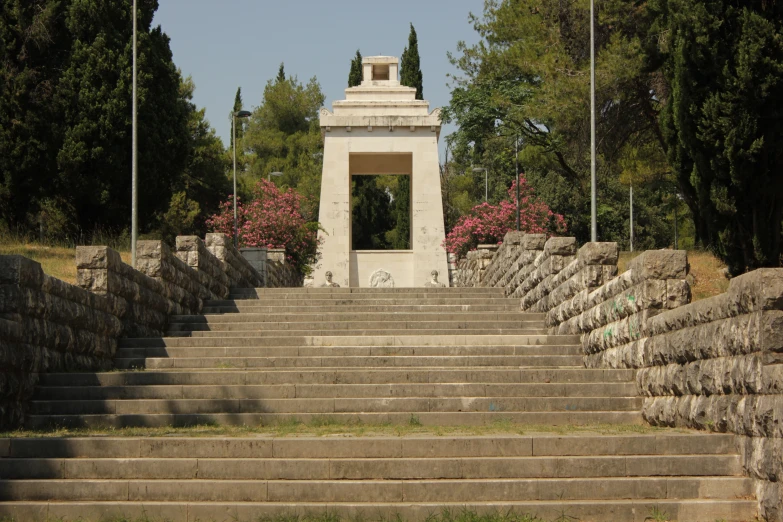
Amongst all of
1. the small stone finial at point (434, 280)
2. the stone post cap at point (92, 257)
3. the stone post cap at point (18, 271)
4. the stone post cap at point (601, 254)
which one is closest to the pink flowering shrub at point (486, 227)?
the small stone finial at point (434, 280)

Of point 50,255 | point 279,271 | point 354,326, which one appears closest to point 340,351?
point 354,326

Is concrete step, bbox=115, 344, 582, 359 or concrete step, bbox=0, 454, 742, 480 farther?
concrete step, bbox=115, 344, 582, 359

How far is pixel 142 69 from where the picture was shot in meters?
26.6

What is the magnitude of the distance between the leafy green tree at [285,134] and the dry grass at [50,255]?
106 feet

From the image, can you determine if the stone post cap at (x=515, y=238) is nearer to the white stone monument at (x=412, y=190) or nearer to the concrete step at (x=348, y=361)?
the concrete step at (x=348, y=361)

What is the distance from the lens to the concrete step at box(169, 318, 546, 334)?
15523 millimetres

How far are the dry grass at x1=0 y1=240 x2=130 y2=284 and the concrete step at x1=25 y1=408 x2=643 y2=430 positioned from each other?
6362mm

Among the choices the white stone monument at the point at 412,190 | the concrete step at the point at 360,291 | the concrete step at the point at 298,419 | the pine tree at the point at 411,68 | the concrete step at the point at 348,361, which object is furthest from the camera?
the pine tree at the point at 411,68

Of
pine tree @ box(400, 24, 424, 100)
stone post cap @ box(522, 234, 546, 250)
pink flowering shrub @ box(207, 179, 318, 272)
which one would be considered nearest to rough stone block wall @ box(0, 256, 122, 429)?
stone post cap @ box(522, 234, 546, 250)

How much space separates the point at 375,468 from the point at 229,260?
474 inches

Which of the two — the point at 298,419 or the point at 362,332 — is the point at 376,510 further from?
the point at 362,332

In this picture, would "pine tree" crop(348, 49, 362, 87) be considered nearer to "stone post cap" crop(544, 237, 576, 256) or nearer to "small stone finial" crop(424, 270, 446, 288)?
"small stone finial" crop(424, 270, 446, 288)

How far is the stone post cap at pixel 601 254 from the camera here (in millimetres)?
13555

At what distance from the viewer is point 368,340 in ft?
47.9
